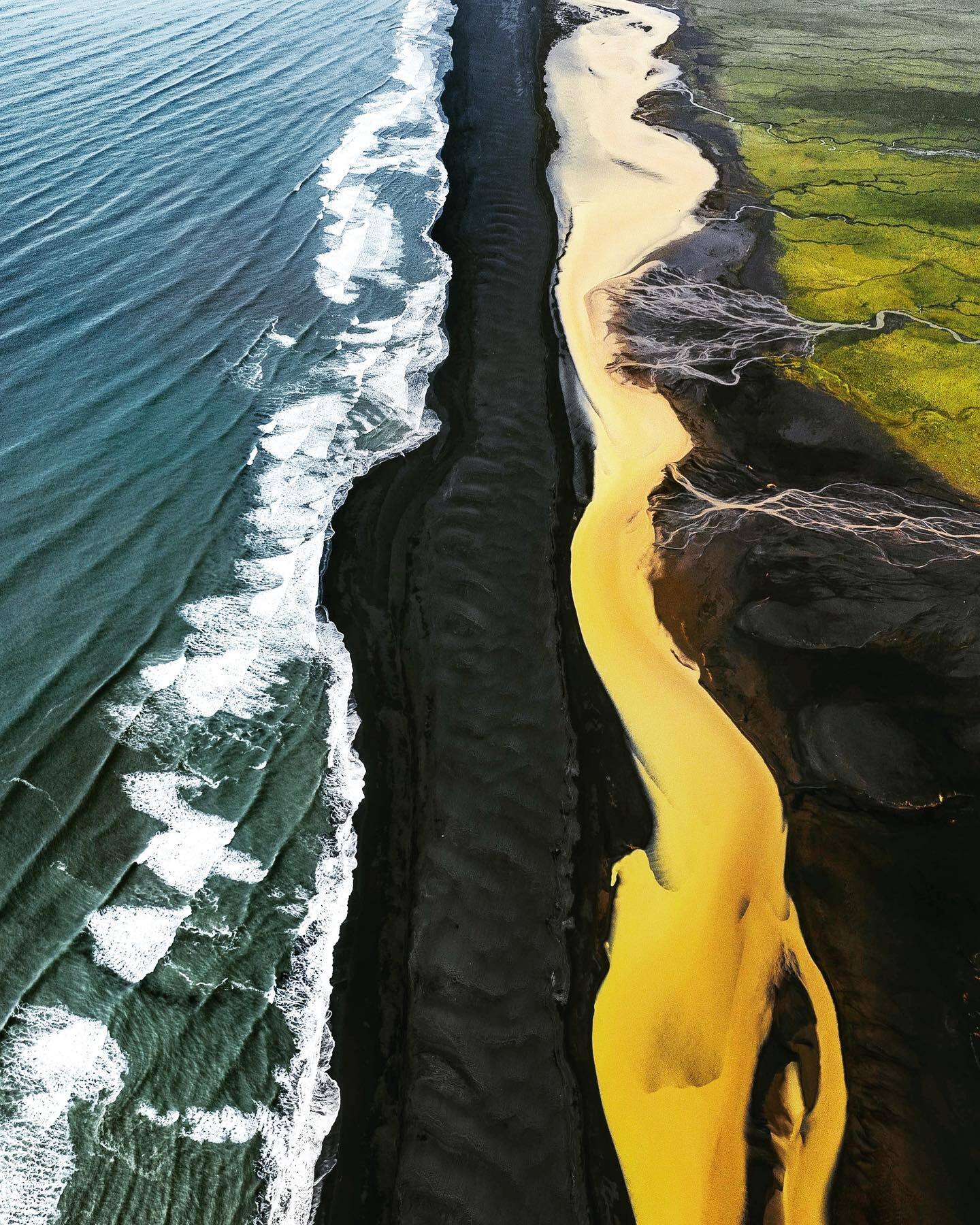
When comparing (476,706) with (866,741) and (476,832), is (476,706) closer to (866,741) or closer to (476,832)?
(476,832)

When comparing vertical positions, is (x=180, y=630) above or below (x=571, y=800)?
above

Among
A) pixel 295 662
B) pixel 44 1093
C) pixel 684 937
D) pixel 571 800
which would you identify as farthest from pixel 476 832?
pixel 44 1093

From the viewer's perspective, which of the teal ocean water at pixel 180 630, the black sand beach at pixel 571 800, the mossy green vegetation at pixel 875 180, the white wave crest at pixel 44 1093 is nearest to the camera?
the white wave crest at pixel 44 1093

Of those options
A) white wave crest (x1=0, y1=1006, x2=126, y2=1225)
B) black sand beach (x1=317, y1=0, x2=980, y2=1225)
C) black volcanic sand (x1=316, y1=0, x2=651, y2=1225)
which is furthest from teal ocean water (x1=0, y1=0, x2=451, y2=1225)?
black sand beach (x1=317, y1=0, x2=980, y2=1225)

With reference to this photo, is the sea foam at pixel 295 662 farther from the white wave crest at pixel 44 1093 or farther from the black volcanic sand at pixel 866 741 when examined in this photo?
the black volcanic sand at pixel 866 741

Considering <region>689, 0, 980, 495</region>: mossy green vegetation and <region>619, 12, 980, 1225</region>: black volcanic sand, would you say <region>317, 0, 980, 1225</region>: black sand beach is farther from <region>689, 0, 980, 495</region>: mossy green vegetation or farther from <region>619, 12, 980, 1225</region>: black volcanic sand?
<region>689, 0, 980, 495</region>: mossy green vegetation

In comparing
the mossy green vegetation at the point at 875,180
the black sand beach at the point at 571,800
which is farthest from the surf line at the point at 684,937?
the mossy green vegetation at the point at 875,180

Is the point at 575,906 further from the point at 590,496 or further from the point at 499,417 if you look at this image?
the point at 499,417
